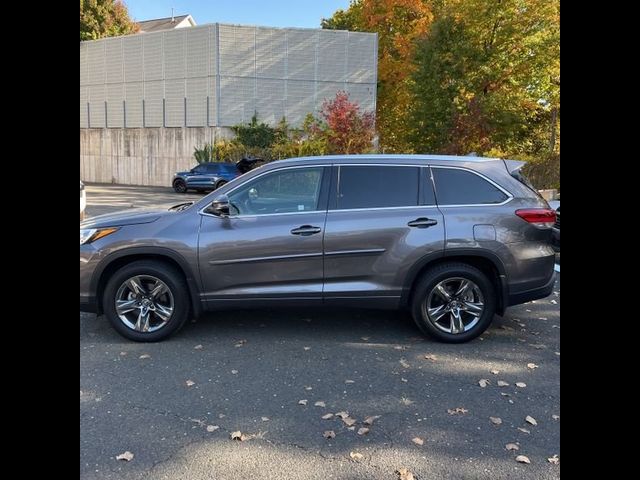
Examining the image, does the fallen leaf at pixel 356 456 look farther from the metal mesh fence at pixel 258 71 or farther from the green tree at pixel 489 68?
the metal mesh fence at pixel 258 71

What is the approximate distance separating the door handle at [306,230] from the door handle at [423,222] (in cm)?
87

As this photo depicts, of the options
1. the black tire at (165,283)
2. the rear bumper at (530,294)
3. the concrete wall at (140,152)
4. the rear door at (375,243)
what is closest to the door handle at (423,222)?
the rear door at (375,243)

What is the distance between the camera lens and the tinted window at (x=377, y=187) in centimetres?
502

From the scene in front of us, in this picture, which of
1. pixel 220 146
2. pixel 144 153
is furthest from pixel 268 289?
pixel 144 153

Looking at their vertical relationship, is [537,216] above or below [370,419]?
above

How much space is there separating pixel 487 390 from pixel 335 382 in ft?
3.83

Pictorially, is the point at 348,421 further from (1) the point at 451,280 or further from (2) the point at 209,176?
(2) the point at 209,176

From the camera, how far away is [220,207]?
4930mm

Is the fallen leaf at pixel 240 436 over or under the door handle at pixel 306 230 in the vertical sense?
under

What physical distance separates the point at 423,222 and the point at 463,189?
22.1 inches

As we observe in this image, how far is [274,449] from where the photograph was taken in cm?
320

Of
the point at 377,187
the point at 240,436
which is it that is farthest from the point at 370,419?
the point at 377,187

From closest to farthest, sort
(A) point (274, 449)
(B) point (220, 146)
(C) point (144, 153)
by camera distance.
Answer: (A) point (274, 449) → (B) point (220, 146) → (C) point (144, 153)
